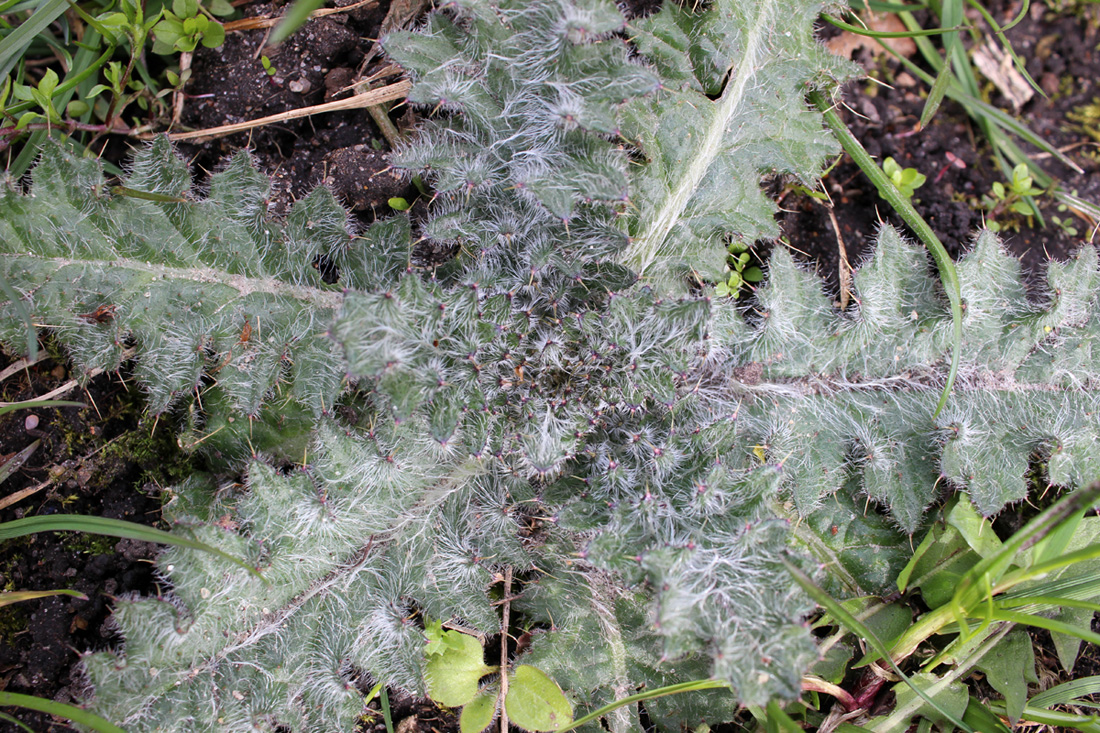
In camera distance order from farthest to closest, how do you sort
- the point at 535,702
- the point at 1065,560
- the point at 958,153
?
the point at 958,153, the point at 535,702, the point at 1065,560

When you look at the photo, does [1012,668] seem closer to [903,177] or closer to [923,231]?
[923,231]

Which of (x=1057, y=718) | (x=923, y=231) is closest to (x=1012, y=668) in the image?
(x=1057, y=718)

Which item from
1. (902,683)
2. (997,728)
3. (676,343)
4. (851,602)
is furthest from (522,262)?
(997,728)

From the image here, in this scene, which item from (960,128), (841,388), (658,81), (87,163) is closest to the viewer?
(658,81)

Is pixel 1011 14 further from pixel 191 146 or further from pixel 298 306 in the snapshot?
pixel 191 146

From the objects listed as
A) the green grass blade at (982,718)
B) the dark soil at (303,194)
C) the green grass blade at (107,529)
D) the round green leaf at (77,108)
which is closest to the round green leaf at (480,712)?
the dark soil at (303,194)

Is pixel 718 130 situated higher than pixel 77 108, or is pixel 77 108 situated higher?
pixel 718 130

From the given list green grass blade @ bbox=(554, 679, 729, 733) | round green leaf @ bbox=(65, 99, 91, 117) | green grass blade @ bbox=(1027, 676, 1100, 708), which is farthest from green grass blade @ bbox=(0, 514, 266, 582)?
green grass blade @ bbox=(1027, 676, 1100, 708)
